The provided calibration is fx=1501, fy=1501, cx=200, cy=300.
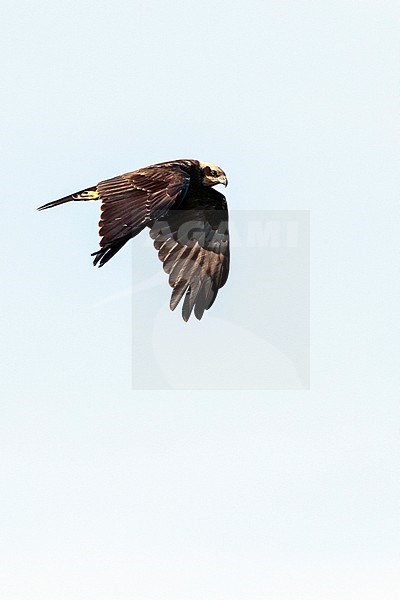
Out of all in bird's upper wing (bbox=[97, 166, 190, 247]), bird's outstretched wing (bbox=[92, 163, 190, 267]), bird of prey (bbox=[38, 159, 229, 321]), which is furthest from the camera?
bird of prey (bbox=[38, 159, 229, 321])

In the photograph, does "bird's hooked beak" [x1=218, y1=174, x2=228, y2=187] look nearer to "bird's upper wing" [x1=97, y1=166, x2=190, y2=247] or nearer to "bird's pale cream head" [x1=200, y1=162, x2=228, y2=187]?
"bird's pale cream head" [x1=200, y1=162, x2=228, y2=187]

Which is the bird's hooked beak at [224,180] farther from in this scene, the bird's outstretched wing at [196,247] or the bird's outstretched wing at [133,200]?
the bird's outstretched wing at [133,200]

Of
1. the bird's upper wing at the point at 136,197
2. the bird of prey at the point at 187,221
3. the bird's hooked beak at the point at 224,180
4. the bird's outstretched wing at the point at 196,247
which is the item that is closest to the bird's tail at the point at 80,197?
the bird of prey at the point at 187,221

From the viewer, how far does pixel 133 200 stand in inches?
846

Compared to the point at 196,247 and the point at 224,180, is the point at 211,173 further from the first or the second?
the point at 196,247

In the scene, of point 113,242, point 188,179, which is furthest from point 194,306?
point 113,242

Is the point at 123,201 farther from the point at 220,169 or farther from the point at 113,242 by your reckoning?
the point at 220,169

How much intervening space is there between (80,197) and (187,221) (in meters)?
2.49

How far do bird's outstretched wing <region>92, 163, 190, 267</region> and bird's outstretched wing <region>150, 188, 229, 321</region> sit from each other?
6.66ft

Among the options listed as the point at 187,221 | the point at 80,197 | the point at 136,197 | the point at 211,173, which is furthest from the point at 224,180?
the point at 136,197

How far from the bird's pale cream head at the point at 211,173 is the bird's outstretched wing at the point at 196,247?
31 cm

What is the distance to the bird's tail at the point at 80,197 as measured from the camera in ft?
75.3

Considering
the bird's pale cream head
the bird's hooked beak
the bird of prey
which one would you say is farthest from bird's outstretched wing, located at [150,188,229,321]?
the bird's hooked beak

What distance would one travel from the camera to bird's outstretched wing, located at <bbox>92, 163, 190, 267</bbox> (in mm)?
20469
